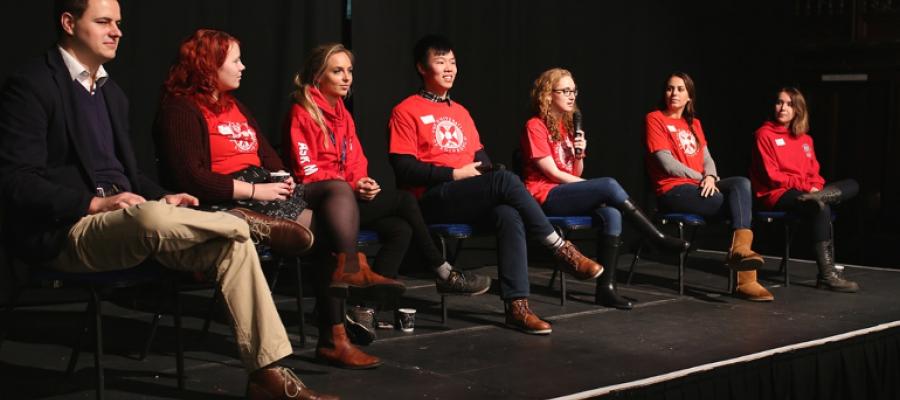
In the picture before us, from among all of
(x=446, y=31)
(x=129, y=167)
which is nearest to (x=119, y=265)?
(x=129, y=167)

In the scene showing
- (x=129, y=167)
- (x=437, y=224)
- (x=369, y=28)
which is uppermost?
(x=369, y=28)

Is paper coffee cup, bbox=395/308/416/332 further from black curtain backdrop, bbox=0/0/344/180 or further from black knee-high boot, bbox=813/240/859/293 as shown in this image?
black knee-high boot, bbox=813/240/859/293

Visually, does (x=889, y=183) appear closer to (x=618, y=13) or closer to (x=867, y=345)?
(x=618, y=13)

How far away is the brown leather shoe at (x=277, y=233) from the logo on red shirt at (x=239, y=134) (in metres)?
0.41

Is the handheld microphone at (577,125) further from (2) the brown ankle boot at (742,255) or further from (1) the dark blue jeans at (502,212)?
(2) the brown ankle boot at (742,255)

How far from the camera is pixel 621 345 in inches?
138

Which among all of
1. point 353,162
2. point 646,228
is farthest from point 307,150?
point 646,228

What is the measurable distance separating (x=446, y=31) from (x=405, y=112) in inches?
62.1

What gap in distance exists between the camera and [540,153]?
14.1ft

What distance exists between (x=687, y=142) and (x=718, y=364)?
1958 mm

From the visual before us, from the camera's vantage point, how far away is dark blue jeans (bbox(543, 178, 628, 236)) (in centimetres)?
423

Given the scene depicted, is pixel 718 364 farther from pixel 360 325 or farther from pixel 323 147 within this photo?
pixel 323 147

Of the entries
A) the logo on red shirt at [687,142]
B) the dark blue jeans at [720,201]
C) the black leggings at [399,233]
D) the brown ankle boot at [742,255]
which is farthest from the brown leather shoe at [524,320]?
the logo on red shirt at [687,142]

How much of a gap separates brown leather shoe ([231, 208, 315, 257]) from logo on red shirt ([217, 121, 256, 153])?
409 millimetres
